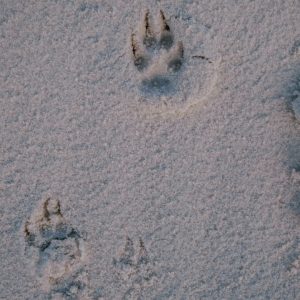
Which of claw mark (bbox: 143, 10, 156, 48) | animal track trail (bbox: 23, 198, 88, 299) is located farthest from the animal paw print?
animal track trail (bbox: 23, 198, 88, 299)

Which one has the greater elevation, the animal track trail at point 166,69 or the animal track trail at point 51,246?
the animal track trail at point 166,69

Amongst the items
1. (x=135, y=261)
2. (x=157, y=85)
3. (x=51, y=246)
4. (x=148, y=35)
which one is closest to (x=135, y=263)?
(x=135, y=261)

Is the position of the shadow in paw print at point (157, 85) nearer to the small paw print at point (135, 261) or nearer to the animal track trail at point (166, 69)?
the animal track trail at point (166, 69)

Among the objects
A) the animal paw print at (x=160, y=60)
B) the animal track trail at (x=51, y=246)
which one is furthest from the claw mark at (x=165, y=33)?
the animal track trail at (x=51, y=246)

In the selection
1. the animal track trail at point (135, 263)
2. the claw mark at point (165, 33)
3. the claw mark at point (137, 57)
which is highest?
the claw mark at point (165, 33)

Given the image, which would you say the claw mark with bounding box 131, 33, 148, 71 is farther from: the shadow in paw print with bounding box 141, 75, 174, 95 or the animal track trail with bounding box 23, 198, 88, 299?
the animal track trail with bounding box 23, 198, 88, 299

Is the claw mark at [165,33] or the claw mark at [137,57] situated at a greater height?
the claw mark at [165,33]

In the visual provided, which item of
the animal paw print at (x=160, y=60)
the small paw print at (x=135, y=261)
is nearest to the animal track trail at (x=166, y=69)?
the animal paw print at (x=160, y=60)

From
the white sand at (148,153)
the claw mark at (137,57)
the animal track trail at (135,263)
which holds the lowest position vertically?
the animal track trail at (135,263)

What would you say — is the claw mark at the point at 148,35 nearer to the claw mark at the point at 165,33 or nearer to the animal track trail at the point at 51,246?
the claw mark at the point at 165,33
